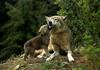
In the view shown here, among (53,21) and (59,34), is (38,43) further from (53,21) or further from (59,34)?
(53,21)

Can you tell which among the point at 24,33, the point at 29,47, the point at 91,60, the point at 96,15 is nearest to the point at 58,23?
the point at 96,15

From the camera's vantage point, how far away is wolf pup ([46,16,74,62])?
1073cm

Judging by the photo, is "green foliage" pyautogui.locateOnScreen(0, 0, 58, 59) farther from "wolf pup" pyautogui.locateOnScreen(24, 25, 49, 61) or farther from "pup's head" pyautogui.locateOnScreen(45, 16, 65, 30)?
"pup's head" pyautogui.locateOnScreen(45, 16, 65, 30)

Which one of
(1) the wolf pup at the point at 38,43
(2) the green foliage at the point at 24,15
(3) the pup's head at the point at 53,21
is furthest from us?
(2) the green foliage at the point at 24,15

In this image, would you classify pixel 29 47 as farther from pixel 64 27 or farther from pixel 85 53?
pixel 85 53

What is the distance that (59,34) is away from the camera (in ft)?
36.7

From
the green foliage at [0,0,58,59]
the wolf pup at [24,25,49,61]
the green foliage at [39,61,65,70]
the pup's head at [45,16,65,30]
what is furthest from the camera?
the green foliage at [0,0,58,59]

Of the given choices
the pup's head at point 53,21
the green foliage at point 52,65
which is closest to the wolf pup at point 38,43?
the pup's head at point 53,21

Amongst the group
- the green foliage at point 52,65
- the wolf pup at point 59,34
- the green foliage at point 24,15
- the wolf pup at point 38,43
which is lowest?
the green foliage at point 52,65

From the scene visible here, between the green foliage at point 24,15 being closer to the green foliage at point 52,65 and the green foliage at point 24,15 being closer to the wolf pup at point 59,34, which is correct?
the wolf pup at point 59,34

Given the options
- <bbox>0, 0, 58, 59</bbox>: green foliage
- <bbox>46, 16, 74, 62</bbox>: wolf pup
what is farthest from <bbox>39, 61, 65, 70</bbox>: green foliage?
<bbox>0, 0, 58, 59</bbox>: green foliage

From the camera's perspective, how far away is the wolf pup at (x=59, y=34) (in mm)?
10730

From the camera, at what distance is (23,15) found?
31859 millimetres

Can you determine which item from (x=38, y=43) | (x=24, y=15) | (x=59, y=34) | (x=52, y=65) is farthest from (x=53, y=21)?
(x=24, y=15)
